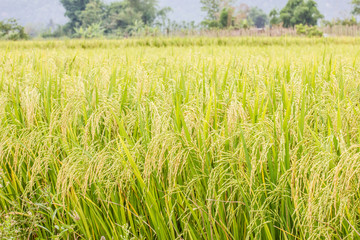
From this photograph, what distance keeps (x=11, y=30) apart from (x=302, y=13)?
1428 inches

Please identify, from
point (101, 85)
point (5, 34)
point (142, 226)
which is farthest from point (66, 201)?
point (5, 34)

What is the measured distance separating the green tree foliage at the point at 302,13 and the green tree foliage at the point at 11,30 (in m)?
32.9

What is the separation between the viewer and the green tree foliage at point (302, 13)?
46.0m

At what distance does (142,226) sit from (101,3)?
2357 inches

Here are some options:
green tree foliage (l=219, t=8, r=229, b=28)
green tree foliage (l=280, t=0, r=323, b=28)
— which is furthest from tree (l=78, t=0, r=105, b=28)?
green tree foliage (l=280, t=0, r=323, b=28)

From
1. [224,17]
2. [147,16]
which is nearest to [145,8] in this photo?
[147,16]

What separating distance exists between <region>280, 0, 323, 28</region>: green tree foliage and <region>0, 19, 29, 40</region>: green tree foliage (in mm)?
32854

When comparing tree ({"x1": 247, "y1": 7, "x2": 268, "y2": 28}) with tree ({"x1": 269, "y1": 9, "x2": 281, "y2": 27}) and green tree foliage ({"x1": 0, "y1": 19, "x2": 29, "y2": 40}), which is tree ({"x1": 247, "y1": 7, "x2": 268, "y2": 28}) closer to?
tree ({"x1": 269, "y1": 9, "x2": 281, "y2": 27})

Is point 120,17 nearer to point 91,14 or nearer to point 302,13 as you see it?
point 91,14

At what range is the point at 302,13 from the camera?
151 ft

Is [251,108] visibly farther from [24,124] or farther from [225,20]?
[225,20]

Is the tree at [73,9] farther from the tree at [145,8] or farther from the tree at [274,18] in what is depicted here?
the tree at [274,18]

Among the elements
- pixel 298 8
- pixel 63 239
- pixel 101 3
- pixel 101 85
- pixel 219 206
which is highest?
pixel 101 3

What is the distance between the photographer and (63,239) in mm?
1715
